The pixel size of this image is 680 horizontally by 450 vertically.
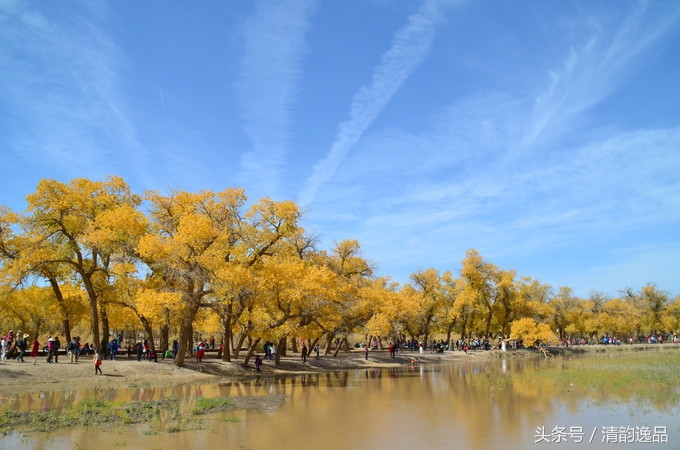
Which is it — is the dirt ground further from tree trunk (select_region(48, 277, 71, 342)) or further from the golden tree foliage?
the golden tree foliage

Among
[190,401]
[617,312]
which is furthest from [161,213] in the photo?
[617,312]

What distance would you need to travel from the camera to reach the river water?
1241 cm

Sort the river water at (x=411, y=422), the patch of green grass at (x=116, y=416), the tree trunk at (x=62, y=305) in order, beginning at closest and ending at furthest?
the river water at (x=411, y=422) < the patch of green grass at (x=116, y=416) < the tree trunk at (x=62, y=305)

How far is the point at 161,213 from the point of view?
36312 mm

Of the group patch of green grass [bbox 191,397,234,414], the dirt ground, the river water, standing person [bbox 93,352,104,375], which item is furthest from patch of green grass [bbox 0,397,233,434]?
standing person [bbox 93,352,104,375]

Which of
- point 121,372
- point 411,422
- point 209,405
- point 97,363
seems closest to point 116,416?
point 209,405

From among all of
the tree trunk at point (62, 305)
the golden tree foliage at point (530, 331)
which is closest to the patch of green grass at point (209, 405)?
the tree trunk at point (62, 305)

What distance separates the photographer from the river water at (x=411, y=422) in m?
12.4

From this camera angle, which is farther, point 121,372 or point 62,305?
point 62,305

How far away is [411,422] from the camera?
15492 mm

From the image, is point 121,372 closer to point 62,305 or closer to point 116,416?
point 62,305

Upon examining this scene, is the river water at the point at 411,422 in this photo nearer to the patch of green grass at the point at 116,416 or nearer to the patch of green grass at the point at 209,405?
the patch of green grass at the point at 116,416

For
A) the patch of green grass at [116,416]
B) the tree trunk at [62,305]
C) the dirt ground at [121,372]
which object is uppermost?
the tree trunk at [62,305]

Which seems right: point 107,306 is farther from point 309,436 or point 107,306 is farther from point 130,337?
point 130,337
